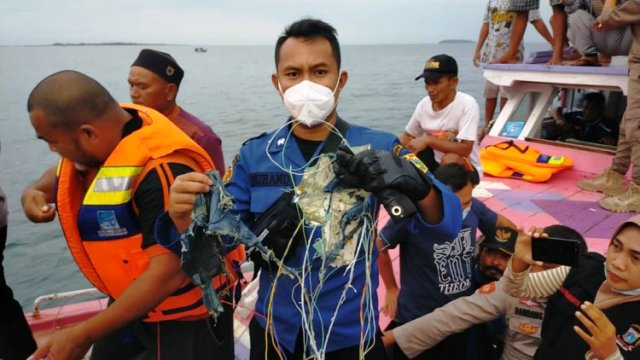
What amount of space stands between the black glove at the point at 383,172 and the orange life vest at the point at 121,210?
2.73 feet

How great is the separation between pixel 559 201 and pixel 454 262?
313cm

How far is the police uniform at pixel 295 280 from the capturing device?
5.74ft

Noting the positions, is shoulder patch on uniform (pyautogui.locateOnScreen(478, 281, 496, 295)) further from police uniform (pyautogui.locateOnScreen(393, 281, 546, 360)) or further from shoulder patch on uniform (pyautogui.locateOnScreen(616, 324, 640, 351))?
shoulder patch on uniform (pyautogui.locateOnScreen(616, 324, 640, 351))

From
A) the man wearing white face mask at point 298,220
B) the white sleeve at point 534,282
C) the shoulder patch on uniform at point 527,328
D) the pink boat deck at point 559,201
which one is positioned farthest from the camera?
the pink boat deck at point 559,201

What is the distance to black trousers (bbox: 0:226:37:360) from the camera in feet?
9.21

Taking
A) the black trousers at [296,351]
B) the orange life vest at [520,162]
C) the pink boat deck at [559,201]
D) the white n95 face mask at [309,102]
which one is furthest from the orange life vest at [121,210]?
the orange life vest at [520,162]

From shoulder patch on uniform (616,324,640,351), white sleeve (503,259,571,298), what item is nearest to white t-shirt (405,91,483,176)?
white sleeve (503,259,571,298)

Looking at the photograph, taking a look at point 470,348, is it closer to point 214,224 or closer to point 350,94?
point 214,224

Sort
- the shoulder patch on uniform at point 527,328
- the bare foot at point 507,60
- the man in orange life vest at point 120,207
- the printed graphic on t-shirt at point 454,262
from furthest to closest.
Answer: the bare foot at point 507,60
the printed graphic on t-shirt at point 454,262
the shoulder patch on uniform at point 527,328
the man in orange life vest at point 120,207

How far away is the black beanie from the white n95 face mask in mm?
2505

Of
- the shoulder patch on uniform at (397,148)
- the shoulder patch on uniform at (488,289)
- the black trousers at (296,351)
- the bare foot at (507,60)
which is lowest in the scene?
the shoulder patch on uniform at (488,289)

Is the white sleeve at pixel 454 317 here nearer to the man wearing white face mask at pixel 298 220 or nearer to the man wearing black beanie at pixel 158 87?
the man wearing white face mask at pixel 298 220

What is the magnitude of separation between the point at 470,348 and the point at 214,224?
2085 millimetres

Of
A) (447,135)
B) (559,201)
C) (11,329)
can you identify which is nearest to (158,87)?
(11,329)
